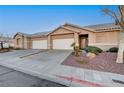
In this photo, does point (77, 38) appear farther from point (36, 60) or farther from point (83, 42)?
point (36, 60)

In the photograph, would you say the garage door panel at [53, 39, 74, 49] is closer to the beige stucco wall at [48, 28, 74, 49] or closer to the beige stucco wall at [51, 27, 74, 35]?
the beige stucco wall at [48, 28, 74, 49]

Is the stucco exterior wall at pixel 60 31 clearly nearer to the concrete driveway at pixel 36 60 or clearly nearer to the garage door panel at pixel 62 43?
the garage door panel at pixel 62 43

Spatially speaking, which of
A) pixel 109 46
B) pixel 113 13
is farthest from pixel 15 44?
pixel 113 13

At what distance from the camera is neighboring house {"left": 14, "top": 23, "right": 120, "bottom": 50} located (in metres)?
16.3

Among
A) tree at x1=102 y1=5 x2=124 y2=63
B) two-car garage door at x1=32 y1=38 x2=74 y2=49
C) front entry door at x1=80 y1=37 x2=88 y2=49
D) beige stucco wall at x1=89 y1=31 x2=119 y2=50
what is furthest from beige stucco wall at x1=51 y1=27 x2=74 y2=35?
tree at x1=102 y1=5 x2=124 y2=63

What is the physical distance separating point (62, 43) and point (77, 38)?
317 centimetres

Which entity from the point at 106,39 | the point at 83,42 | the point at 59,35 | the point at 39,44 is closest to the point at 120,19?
the point at 106,39

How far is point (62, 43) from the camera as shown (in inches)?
811

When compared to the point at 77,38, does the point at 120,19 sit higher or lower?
higher

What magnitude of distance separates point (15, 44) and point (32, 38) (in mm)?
6043

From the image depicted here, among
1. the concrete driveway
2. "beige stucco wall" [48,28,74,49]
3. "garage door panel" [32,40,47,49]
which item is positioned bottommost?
the concrete driveway

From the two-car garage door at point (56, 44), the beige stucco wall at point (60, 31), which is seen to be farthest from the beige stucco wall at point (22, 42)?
the beige stucco wall at point (60, 31)

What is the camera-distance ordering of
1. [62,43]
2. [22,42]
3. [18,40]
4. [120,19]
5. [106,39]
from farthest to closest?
1. [18,40]
2. [22,42]
3. [62,43]
4. [106,39]
5. [120,19]
